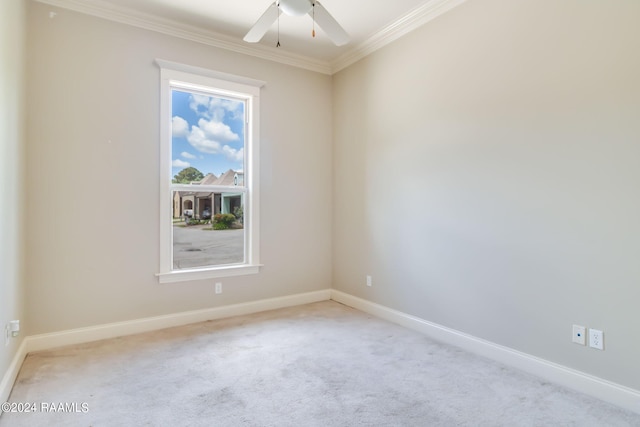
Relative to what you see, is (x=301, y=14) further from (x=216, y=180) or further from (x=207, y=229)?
(x=207, y=229)

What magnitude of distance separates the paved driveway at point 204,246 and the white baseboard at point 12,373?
1.27 m

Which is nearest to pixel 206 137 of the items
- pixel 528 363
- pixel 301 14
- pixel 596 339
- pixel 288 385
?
pixel 301 14

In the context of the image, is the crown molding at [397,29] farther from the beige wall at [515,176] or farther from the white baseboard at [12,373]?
the white baseboard at [12,373]

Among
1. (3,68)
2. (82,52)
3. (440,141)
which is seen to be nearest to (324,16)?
(440,141)

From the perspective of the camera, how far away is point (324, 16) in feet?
7.52

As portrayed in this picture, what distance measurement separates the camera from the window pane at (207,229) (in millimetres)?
3533

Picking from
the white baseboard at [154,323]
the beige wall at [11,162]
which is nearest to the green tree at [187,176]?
the beige wall at [11,162]

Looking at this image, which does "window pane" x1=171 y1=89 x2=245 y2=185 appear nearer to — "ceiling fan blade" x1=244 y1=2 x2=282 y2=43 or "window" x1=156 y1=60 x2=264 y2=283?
"window" x1=156 y1=60 x2=264 y2=283

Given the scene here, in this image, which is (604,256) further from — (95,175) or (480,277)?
(95,175)

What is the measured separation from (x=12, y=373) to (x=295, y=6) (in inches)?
116

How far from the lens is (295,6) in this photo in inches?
85.3

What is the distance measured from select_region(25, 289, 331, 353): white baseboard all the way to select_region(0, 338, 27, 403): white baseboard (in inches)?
6.0

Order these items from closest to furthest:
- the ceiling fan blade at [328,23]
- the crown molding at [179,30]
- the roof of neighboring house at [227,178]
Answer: the ceiling fan blade at [328,23] → the crown molding at [179,30] → the roof of neighboring house at [227,178]

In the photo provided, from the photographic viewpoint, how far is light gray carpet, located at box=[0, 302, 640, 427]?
1.91 meters
